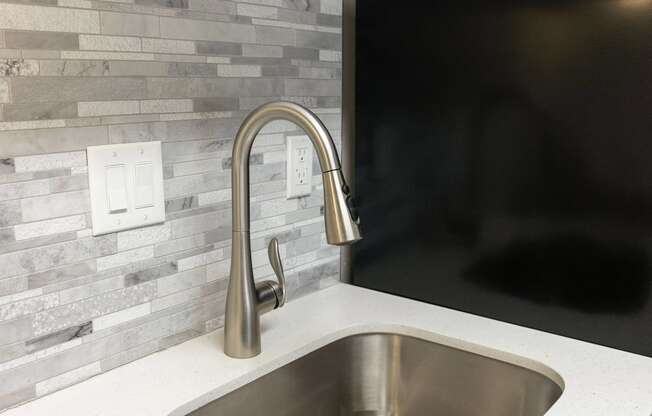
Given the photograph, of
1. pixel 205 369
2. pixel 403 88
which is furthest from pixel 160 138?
pixel 403 88

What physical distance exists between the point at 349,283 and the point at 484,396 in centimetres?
Result: 36

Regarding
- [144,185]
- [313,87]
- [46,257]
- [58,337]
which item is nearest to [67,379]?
[58,337]

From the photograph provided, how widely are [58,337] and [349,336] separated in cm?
45

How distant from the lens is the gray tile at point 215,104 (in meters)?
0.92

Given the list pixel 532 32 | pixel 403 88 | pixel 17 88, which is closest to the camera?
pixel 17 88

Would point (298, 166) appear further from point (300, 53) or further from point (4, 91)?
point (4, 91)

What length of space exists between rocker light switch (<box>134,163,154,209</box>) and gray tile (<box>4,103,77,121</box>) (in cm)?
12

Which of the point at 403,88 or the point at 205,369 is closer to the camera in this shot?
the point at 205,369

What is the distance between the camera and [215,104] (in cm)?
94

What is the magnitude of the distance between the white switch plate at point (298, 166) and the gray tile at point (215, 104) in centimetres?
14

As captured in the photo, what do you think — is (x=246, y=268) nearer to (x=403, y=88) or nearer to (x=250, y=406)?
(x=250, y=406)

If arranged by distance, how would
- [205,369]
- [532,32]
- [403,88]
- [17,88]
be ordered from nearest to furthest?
[17,88] < [205,369] < [532,32] < [403,88]

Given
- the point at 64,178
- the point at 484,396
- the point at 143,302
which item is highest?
the point at 64,178

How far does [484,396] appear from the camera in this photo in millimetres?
983
